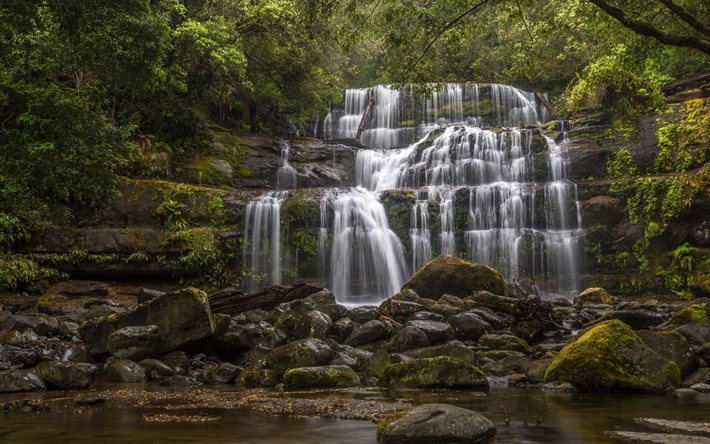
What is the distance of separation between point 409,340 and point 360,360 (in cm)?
105

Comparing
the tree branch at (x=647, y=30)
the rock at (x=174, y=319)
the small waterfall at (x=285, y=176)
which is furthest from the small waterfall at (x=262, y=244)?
the tree branch at (x=647, y=30)

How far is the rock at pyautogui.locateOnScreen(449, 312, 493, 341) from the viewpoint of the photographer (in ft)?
33.4

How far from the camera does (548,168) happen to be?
22203mm

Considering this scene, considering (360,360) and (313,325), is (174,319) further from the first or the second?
(360,360)

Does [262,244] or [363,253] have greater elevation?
[262,244]

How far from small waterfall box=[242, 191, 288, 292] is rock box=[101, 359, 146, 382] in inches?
428

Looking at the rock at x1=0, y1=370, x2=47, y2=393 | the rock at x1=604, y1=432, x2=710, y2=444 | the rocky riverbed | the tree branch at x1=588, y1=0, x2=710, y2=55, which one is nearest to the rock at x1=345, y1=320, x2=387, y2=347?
the rocky riverbed

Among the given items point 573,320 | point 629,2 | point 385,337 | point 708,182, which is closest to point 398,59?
point 629,2

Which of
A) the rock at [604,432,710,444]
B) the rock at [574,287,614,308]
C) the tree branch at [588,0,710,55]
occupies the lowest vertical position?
the rock at [604,432,710,444]

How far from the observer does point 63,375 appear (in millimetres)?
7879

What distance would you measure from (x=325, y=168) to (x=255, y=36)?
6.56 meters

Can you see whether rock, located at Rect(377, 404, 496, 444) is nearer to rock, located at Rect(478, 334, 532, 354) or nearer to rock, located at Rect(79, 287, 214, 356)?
rock, located at Rect(478, 334, 532, 354)

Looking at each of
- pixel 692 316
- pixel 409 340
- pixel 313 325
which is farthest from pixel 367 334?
pixel 692 316

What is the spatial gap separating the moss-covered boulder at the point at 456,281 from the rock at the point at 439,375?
6341mm
